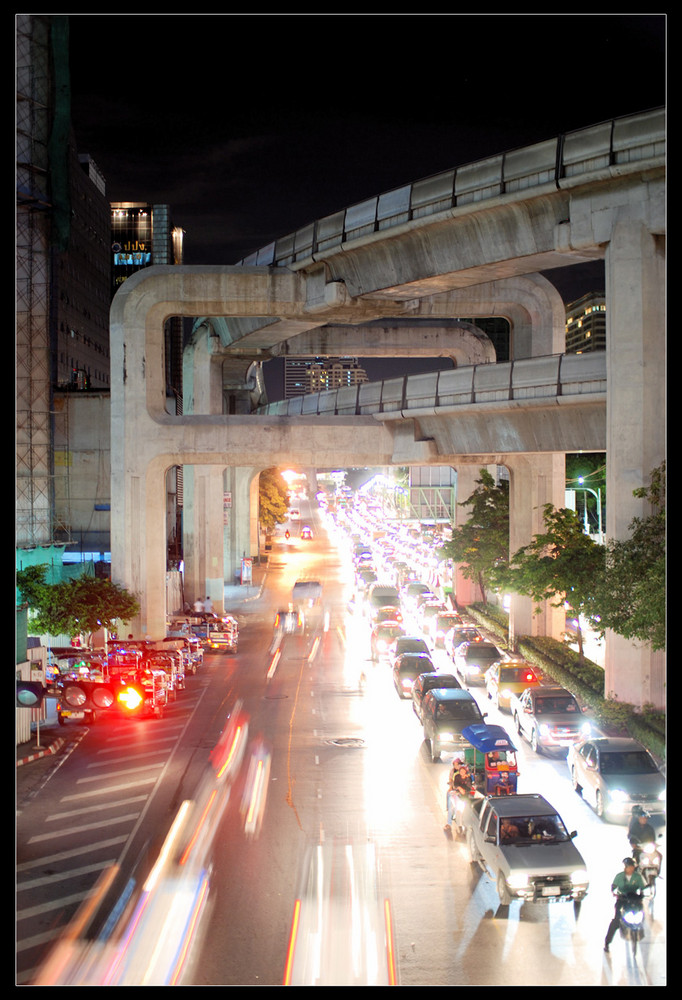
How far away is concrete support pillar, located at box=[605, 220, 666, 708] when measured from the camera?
23312mm

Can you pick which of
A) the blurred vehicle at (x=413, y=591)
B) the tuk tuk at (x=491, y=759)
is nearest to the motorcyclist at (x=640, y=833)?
the tuk tuk at (x=491, y=759)

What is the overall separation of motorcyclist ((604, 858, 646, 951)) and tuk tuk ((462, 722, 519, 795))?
5382mm

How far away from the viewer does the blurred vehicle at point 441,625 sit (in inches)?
1575

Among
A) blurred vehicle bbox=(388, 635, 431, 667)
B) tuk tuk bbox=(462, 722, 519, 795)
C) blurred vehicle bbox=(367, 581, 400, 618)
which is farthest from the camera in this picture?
blurred vehicle bbox=(367, 581, 400, 618)

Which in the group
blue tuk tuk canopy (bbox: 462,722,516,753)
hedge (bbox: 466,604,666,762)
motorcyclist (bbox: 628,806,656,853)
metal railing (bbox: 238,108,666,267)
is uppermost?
metal railing (bbox: 238,108,666,267)

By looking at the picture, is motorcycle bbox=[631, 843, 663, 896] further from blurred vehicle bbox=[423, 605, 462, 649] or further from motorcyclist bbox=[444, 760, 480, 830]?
blurred vehicle bbox=[423, 605, 462, 649]

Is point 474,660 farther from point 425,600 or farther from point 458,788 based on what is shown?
point 425,600

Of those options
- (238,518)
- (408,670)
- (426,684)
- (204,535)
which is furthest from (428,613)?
(238,518)

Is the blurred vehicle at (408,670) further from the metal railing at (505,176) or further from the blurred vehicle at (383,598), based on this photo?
the blurred vehicle at (383,598)

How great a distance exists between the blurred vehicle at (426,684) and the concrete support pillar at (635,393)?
197 inches

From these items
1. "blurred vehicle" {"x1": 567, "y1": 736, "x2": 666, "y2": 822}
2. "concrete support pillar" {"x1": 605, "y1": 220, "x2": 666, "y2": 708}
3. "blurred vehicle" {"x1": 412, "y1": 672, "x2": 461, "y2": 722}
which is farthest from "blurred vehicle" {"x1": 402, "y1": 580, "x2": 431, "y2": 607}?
"blurred vehicle" {"x1": 567, "y1": 736, "x2": 666, "y2": 822}

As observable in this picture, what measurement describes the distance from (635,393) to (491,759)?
395 inches

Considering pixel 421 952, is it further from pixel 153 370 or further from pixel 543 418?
pixel 153 370

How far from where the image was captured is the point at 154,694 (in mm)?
26875
